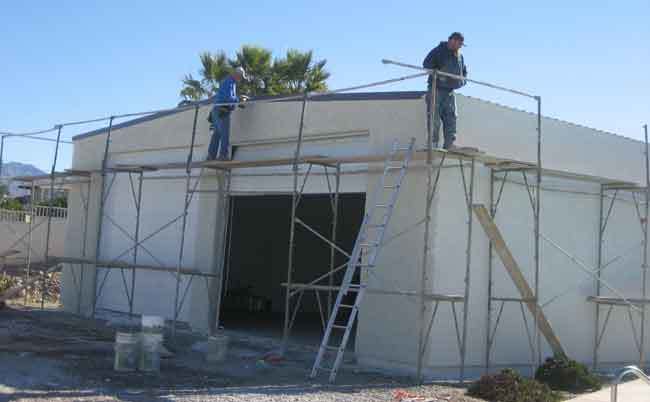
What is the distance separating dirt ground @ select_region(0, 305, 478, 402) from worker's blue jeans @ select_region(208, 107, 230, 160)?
317 cm

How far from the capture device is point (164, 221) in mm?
16375

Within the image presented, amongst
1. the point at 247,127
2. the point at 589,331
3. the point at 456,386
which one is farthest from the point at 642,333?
the point at 247,127

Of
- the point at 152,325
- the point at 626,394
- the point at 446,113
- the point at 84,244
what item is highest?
the point at 446,113

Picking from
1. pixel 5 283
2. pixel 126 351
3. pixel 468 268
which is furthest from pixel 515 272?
pixel 5 283

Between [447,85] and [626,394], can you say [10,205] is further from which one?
[626,394]

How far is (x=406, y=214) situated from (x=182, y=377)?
381cm

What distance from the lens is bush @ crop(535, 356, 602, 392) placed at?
1144 cm

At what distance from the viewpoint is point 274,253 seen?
70.9 ft

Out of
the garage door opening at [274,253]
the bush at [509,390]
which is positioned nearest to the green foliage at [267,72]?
the garage door opening at [274,253]

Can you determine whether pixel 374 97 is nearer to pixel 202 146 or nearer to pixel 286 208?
pixel 202 146

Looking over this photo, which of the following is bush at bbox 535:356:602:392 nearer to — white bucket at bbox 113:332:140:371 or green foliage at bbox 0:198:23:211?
white bucket at bbox 113:332:140:371

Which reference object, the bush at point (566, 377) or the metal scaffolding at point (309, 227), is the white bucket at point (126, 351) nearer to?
the metal scaffolding at point (309, 227)

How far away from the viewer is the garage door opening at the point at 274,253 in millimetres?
20328

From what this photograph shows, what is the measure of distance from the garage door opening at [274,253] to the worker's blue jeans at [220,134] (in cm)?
523
